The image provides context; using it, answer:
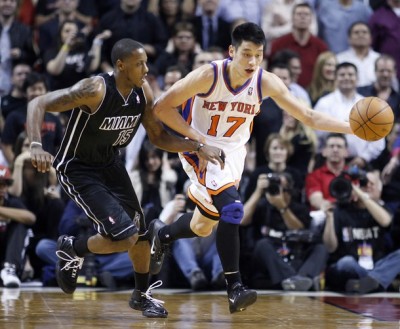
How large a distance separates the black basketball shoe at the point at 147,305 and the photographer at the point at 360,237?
306 centimetres

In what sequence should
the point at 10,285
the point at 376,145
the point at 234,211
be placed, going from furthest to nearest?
the point at 376,145
the point at 10,285
the point at 234,211

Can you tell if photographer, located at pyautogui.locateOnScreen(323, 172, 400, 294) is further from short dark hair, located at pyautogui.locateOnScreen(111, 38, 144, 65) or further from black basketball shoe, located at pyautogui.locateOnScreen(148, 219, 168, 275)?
short dark hair, located at pyautogui.locateOnScreen(111, 38, 144, 65)

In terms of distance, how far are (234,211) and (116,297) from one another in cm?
234

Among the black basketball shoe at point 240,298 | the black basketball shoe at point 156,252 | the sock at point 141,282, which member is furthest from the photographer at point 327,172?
the black basketball shoe at point 240,298

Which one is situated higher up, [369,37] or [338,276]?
[369,37]

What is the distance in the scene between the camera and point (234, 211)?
7.01m

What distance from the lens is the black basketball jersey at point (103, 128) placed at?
23.2ft

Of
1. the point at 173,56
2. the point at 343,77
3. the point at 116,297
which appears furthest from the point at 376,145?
the point at 116,297

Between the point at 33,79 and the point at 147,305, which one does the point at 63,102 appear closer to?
the point at 147,305

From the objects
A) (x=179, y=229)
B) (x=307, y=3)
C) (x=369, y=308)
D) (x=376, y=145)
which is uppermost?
(x=307, y=3)

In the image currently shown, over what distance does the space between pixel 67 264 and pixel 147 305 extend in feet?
2.31

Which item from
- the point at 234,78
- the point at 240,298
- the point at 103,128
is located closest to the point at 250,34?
the point at 234,78

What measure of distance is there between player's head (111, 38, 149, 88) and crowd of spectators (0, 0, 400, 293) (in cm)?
319

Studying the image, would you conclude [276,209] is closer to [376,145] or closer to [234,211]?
[376,145]
